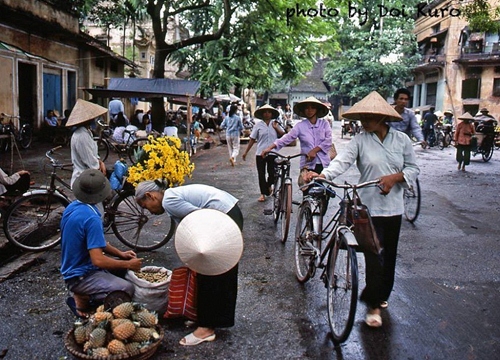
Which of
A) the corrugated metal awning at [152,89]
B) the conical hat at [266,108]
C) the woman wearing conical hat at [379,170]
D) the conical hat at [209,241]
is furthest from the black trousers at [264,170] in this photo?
the corrugated metal awning at [152,89]

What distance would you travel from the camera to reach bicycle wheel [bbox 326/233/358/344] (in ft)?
11.2

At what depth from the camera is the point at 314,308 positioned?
423 centimetres

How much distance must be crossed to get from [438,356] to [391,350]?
1.05 ft

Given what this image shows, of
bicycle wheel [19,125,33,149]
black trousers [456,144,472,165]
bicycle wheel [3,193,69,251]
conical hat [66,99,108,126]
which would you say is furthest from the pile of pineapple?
bicycle wheel [19,125,33,149]

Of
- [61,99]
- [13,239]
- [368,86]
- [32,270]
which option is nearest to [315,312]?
[32,270]

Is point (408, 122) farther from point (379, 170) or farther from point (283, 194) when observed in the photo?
point (379, 170)

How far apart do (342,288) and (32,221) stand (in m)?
4.12

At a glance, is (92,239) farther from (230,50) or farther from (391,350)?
(230,50)

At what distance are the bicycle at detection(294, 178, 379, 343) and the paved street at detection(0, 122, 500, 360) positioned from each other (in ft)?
0.67

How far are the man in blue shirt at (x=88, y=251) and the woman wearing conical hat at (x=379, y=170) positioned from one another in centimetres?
173

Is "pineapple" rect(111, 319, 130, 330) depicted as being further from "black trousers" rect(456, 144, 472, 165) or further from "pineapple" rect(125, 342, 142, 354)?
"black trousers" rect(456, 144, 472, 165)

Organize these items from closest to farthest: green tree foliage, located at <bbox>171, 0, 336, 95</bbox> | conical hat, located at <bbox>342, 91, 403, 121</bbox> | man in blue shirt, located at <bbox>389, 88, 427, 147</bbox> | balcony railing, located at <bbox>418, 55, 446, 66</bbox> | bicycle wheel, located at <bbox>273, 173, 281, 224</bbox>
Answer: conical hat, located at <bbox>342, 91, 403, 121</bbox>
man in blue shirt, located at <bbox>389, 88, 427, 147</bbox>
bicycle wheel, located at <bbox>273, 173, 281, 224</bbox>
green tree foliage, located at <bbox>171, 0, 336, 95</bbox>
balcony railing, located at <bbox>418, 55, 446, 66</bbox>

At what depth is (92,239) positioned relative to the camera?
3.51 meters

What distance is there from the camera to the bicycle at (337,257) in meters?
3.49
